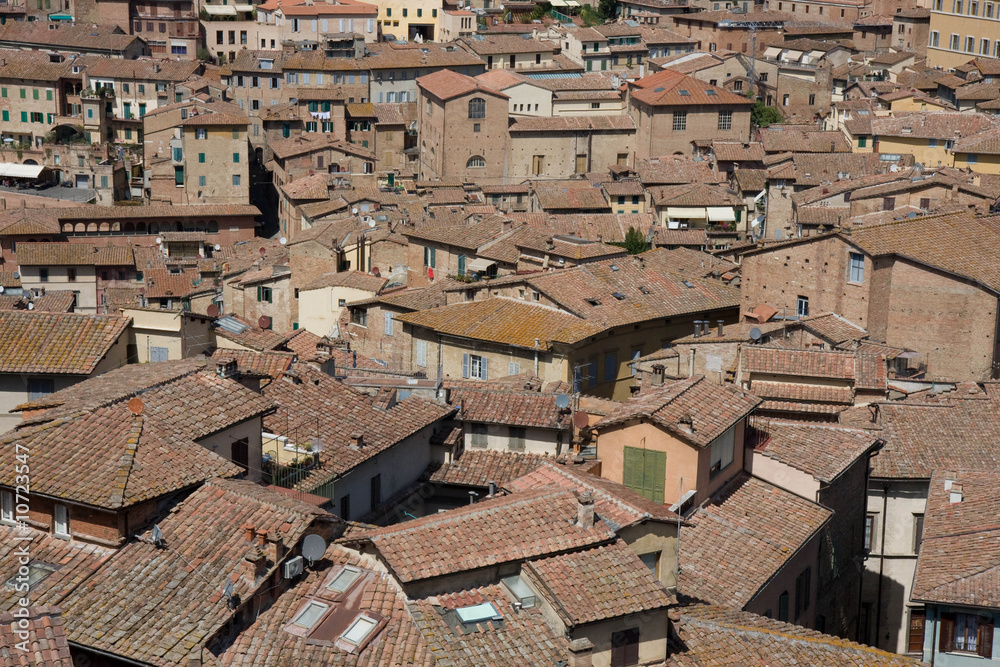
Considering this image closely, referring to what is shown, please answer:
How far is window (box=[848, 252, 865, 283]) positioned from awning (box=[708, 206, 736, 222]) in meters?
22.8

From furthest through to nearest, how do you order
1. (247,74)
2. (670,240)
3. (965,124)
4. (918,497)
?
(247,74) → (965,124) → (670,240) → (918,497)

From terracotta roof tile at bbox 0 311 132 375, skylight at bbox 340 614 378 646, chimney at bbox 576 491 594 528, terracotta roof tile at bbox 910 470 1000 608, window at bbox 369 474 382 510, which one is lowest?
window at bbox 369 474 382 510

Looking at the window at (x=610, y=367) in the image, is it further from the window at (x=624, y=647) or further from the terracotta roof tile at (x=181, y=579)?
the window at (x=624, y=647)

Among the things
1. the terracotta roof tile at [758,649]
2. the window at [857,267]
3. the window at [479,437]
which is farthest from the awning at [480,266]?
the terracotta roof tile at [758,649]

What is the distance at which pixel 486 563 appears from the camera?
21531mm

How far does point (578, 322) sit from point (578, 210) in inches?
1085

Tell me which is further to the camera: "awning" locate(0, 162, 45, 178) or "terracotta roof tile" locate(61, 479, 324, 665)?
"awning" locate(0, 162, 45, 178)

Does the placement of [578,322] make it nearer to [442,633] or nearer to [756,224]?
[442,633]

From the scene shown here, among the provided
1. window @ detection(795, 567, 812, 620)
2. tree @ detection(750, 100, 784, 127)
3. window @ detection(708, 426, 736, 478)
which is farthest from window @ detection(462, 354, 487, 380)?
tree @ detection(750, 100, 784, 127)

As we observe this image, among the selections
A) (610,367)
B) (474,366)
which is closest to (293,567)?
(474,366)

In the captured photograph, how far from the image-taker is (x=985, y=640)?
72.3ft

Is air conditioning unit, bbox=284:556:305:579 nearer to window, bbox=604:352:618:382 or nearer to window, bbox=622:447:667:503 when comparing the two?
window, bbox=622:447:667:503

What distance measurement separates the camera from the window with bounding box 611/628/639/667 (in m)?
21.8

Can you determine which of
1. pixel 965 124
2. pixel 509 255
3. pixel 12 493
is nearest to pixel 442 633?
pixel 12 493
